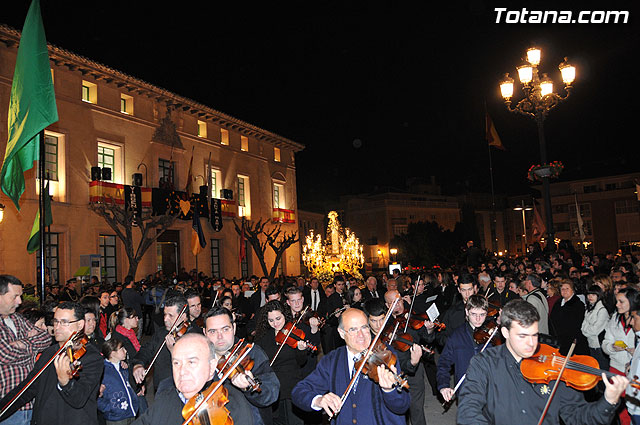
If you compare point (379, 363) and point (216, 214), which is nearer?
point (379, 363)

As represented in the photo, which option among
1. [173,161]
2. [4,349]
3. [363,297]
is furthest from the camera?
[173,161]

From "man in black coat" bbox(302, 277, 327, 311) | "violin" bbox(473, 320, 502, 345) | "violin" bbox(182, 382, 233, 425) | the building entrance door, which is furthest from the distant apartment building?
"violin" bbox(182, 382, 233, 425)

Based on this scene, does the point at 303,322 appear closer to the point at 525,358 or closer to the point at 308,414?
the point at 308,414

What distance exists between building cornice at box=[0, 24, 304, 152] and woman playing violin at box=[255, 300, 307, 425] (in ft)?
74.4

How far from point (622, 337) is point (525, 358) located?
3.81m

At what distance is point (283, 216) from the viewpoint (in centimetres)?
4269

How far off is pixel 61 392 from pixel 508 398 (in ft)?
11.5

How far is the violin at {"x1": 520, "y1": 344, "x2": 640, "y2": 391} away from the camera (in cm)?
342

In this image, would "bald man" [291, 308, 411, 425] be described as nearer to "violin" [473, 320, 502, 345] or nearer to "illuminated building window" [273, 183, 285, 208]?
"violin" [473, 320, 502, 345]

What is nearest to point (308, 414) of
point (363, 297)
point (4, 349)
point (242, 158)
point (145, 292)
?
point (4, 349)

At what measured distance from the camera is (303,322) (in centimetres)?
682

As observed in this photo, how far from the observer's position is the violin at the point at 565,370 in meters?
3.42

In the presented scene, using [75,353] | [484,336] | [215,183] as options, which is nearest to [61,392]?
[75,353]

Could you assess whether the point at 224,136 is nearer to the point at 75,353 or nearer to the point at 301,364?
the point at 301,364
